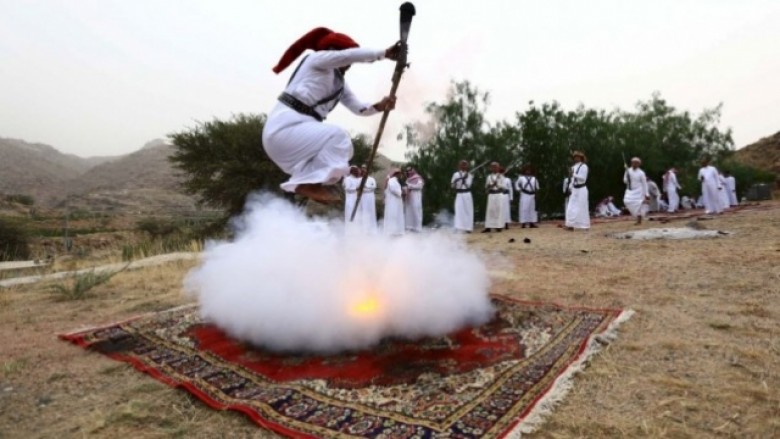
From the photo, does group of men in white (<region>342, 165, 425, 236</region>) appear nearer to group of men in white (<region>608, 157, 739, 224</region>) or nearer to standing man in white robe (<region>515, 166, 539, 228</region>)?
standing man in white robe (<region>515, 166, 539, 228</region>)

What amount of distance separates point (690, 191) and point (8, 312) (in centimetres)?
2956

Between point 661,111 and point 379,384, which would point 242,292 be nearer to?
point 379,384

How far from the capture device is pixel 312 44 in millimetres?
4055

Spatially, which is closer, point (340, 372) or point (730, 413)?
point (730, 413)

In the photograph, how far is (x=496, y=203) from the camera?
15.3 m

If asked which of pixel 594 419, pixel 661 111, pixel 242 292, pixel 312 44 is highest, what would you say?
pixel 661 111

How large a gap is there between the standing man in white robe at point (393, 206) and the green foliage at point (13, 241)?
12.0m

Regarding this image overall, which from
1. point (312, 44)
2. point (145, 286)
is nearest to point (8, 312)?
point (145, 286)

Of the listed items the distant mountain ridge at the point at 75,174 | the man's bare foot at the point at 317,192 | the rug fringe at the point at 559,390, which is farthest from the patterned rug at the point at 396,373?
the distant mountain ridge at the point at 75,174

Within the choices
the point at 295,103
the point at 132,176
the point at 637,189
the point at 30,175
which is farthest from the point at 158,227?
the point at 30,175

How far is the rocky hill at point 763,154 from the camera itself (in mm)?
44281

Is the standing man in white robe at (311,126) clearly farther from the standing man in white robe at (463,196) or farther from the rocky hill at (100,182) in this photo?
the rocky hill at (100,182)

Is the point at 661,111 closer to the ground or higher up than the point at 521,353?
higher up

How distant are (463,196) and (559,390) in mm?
12682
